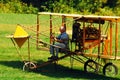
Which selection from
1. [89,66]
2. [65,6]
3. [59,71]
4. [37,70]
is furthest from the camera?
[65,6]

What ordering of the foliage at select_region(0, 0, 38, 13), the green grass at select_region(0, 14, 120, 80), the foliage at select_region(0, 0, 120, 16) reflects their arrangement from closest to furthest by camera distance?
the green grass at select_region(0, 14, 120, 80) → the foliage at select_region(0, 0, 38, 13) → the foliage at select_region(0, 0, 120, 16)

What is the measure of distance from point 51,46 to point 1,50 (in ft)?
19.0

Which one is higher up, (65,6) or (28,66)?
(28,66)

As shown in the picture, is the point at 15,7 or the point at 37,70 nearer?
the point at 37,70

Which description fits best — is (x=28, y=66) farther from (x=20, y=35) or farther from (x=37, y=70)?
(x=20, y=35)

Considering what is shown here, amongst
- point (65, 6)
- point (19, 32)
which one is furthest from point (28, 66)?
point (65, 6)

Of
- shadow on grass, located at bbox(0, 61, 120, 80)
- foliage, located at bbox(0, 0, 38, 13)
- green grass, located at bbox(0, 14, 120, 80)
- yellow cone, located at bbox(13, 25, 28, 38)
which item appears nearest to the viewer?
green grass, located at bbox(0, 14, 120, 80)

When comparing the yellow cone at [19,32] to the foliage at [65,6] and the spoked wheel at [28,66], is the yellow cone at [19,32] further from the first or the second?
the foliage at [65,6]

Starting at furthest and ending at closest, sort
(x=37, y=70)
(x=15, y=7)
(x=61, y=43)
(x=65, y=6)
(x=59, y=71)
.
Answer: (x=65, y=6)
(x=15, y=7)
(x=59, y=71)
(x=37, y=70)
(x=61, y=43)

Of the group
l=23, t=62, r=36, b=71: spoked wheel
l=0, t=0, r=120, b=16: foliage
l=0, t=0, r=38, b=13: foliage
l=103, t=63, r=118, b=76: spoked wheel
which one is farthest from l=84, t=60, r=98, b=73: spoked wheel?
l=0, t=0, r=120, b=16: foliage

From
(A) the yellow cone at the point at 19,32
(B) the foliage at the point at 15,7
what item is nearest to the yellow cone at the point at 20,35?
(A) the yellow cone at the point at 19,32

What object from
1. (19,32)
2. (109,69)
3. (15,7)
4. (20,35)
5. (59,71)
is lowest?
(15,7)

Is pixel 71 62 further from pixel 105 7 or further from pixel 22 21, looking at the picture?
pixel 105 7

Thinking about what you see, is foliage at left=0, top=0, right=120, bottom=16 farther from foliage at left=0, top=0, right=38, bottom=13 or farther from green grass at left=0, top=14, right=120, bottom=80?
green grass at left=0, top=14, right=120, bottom=80
